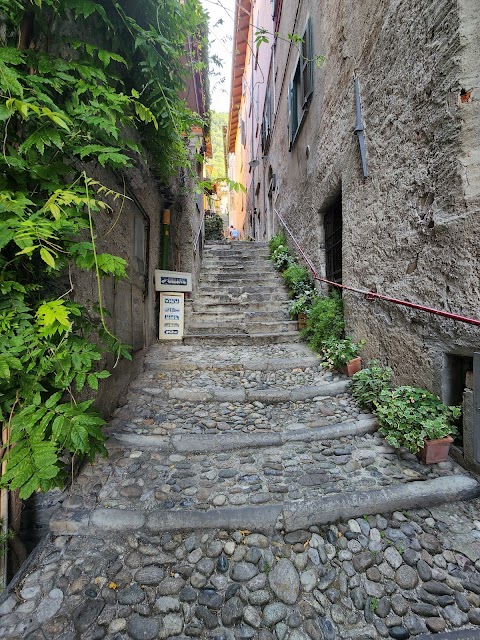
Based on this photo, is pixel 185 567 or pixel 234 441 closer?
pixel 185 567

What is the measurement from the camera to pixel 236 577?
4.24 feet

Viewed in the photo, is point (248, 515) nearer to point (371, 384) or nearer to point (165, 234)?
point (371, 384)

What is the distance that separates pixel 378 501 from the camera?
5.32ft

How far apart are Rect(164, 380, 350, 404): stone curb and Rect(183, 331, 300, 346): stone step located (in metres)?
1.57

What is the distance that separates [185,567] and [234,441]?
3.02 feet

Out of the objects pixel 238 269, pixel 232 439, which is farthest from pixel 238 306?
pixel 232 439

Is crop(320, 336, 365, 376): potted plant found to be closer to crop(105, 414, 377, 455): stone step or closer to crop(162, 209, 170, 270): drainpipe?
crop(105, 414, 377, 455): stone step

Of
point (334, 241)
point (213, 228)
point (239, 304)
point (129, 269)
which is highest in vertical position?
point (213, 228)

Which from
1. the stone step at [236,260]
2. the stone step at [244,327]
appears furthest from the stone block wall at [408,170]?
the stone step at [236,260]

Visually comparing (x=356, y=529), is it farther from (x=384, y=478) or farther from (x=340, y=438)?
(x=340, y=438)

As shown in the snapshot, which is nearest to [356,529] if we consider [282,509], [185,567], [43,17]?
[282,509]

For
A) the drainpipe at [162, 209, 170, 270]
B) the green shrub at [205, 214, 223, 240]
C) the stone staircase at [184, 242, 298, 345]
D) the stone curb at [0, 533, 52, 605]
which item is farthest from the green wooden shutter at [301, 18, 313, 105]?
the green shrub at [205, 214, 223, 240]

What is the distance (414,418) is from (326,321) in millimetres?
1871

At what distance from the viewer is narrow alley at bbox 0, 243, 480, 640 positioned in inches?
44.8
